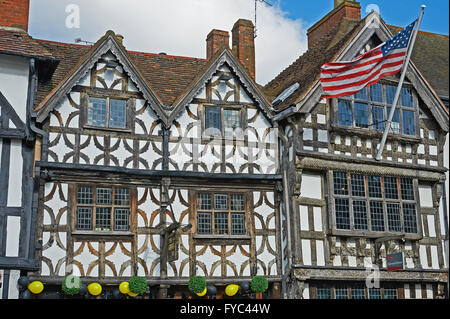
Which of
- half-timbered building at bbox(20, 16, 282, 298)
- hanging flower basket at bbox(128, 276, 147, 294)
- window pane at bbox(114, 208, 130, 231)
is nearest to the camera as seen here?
hanging flower basket at bbox(128, 276, 147, 294)

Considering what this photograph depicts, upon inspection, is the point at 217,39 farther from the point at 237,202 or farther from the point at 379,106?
the point at 237,202

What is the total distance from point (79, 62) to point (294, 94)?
223 inches

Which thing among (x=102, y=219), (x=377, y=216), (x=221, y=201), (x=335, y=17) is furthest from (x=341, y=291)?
(x=335, y=17)

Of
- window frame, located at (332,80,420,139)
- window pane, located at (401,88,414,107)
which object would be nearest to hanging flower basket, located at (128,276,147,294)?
window frame, located at (332,80,420,139)

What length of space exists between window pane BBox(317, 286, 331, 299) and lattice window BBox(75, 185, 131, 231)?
5.01 meters

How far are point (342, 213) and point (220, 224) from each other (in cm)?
313

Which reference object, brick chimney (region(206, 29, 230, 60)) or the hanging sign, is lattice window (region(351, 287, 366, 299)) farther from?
brick chimney (region(206, 29, 230, 60))

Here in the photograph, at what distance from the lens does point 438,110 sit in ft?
61.8

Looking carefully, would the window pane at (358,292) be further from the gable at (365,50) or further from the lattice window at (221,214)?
the gable at (365,50)

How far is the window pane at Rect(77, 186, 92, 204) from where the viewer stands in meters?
16.0

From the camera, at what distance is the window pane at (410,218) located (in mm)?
18000

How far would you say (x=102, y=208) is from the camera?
16.2m

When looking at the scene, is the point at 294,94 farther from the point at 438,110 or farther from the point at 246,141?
the point at 438,110

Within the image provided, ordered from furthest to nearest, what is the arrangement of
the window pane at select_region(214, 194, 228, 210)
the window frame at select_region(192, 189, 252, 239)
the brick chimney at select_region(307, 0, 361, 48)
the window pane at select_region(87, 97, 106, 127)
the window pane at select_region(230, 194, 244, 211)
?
1. the brick chimney at select_region(307, 0, 361, 48)
2. the window pane at select_region(230, 194, 244, 211)
3. the window pane at select_region(214, 194, 228, 210)
4. the window frame at select_region(192, 189, 252, 239)
5. the window pane at select_region(87, 97, 106, 127)
